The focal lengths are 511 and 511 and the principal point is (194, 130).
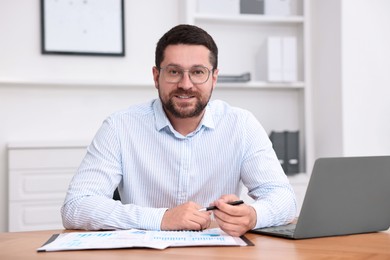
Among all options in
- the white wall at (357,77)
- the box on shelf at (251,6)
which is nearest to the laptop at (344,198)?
the white wall at (357,77)

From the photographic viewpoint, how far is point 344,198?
1356 millimetres

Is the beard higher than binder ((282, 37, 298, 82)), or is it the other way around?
binder ((282, 37, 298, 82))

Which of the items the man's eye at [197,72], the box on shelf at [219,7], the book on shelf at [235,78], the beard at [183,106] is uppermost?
the box on shelf at [219,7]

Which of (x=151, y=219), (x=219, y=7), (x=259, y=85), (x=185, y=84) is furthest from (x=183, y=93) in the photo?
(x=219, y=7)

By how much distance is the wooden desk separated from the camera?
1.16 meters

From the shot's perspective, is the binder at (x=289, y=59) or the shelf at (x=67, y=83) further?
the binder at (x=289, y=59)

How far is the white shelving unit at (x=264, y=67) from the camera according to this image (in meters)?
3.75

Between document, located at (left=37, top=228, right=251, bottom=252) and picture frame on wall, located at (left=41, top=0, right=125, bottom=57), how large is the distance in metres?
2.33

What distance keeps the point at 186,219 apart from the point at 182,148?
22.8 inches

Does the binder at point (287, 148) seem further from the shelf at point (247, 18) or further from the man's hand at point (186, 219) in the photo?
the man's hand at point (186, 219)

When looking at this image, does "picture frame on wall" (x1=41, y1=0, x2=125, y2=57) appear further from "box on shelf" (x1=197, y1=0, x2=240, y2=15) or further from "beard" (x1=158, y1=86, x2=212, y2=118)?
"beard" (x1=158, y1=86, x2=212, y2=118)

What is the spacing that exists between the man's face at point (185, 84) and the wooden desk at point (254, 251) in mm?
686

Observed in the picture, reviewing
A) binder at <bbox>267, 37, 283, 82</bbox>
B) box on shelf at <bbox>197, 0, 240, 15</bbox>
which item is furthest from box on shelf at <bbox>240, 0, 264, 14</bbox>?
binder at <bbox>267, 37, 283, 82</bbox>

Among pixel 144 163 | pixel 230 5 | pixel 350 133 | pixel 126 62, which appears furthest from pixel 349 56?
pixel 144 163
